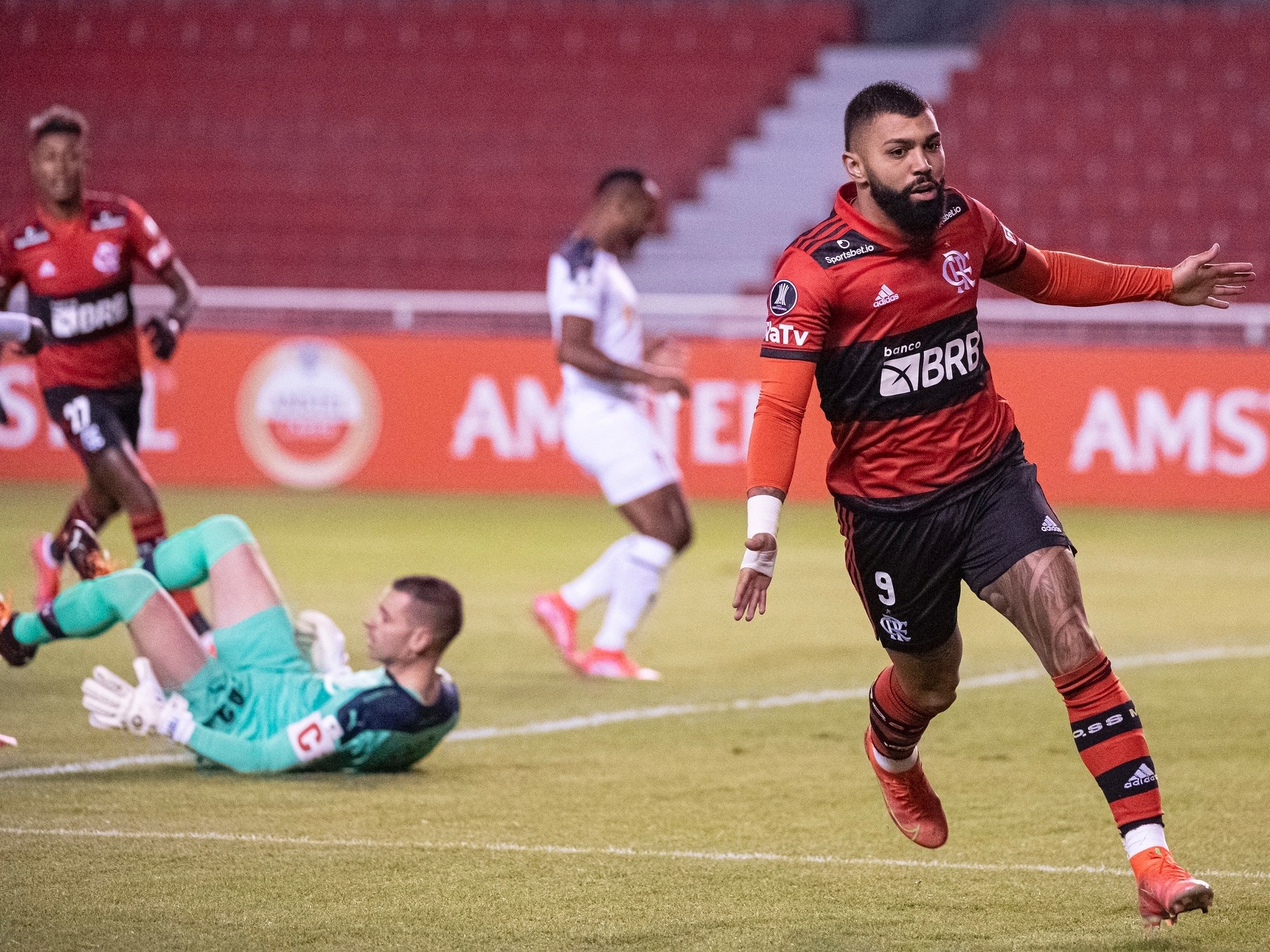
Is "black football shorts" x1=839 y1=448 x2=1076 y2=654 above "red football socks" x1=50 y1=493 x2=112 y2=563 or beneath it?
above

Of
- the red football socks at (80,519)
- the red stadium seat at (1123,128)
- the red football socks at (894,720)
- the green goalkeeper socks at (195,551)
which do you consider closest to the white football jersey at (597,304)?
the red football socks at (80,519)

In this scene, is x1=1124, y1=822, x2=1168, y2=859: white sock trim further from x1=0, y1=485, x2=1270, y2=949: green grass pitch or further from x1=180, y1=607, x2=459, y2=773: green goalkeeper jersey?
x1=180, y1=607, x2=459, y2=773: green goalkeeper jersey

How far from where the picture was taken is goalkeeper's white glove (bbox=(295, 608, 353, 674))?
6.53 metres

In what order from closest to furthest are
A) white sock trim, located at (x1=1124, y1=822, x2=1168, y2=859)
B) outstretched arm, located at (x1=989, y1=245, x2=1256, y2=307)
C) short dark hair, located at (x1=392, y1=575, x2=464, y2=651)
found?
1. white sock trim, located at (x1=1124, y1=822, x2=1168, y2=859)
2. outstretched arm, located at (x1=989, y1=245, x2=1256, y2=307)
3. short dark hair, located at (x1=392, y1=575, x2=464, y2=651)

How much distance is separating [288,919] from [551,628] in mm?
4268

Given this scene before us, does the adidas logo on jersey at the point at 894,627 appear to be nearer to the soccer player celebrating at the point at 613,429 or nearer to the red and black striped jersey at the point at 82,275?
the soccer player celebrating at the point at 613,429

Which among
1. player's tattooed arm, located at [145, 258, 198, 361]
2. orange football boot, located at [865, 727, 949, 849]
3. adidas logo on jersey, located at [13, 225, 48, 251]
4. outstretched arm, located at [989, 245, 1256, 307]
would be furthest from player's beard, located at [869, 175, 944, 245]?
adidas logo on jersey, located at [13, 225, 48, 251]

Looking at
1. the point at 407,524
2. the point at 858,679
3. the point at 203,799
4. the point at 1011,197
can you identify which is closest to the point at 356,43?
the point at 1011,197

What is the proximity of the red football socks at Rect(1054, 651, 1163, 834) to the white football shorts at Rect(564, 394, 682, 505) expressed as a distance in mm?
4217

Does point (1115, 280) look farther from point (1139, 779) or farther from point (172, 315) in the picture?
point (172, 315)

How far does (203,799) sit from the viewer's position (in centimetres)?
589

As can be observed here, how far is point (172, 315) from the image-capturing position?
354 inches

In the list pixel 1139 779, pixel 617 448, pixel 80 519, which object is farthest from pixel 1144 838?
pixel 80 519

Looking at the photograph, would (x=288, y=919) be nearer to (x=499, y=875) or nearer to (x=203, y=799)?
(x=499, y=875)
